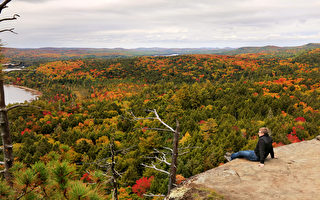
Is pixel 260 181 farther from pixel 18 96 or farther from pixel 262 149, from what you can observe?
pixel 18 96

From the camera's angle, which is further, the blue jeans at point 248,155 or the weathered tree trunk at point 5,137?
the blue jeans at point 248,155

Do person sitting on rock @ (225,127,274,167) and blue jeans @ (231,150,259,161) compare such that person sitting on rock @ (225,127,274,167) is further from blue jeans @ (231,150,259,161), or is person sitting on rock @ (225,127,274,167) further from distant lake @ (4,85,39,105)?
distant lake @ (4,85,39,105)

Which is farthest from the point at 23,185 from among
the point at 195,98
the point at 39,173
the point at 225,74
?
the point at 225,74

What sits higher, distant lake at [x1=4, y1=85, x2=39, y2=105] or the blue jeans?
the blue jeans

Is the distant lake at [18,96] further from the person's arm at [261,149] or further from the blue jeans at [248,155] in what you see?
the person's arm at [261,149]

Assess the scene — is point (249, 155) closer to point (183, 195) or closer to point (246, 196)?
point (246, 196)

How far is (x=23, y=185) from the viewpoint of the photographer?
10.3 feet

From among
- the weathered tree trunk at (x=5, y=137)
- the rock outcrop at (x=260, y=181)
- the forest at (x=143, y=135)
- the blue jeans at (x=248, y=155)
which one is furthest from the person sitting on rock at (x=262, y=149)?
the weathered tree trunk at (x=5, y=137)

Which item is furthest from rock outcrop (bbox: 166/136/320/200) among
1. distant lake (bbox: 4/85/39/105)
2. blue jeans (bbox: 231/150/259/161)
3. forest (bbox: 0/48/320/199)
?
distant lake (bbox: 4/85/39/105)

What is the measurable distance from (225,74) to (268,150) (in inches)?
5745

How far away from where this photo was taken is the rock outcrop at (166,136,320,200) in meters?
5.19

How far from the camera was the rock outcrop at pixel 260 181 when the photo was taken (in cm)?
519

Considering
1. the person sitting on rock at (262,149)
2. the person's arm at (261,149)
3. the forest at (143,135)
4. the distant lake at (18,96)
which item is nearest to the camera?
the forest at (143,135)

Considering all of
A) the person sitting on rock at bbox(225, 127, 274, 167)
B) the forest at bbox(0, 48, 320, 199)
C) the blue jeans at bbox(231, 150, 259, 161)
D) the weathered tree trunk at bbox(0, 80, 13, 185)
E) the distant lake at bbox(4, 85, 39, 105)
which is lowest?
the distant lake at bbox(4, 85, 39, 105)
